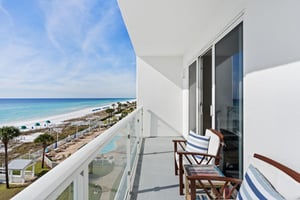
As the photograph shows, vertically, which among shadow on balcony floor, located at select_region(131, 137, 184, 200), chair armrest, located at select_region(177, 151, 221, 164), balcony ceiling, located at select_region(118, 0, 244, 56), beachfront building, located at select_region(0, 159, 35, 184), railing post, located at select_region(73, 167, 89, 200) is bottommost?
shadow on balcony floor, located at select_region(131, 137, 184, 200)

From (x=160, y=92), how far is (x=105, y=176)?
538 cm

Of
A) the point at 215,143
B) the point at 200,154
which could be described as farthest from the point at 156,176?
the point at 215,143

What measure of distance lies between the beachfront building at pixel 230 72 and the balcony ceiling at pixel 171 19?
0.05 ft

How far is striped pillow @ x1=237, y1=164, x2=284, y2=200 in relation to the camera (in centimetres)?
123

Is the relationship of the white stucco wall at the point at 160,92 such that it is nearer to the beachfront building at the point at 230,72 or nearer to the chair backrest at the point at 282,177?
the beachfront building at the point at 230,72

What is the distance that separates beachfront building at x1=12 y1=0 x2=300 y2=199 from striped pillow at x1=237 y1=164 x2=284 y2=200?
0.24 meters

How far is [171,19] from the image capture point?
3850 millimetres

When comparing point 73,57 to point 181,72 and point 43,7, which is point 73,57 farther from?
point 181,72

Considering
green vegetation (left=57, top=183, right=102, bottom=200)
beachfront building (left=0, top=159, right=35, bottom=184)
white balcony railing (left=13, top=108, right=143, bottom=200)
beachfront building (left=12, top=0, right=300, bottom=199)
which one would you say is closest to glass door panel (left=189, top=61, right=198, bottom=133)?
beachfront building (left=12, top=0, right=300, bottom=199)

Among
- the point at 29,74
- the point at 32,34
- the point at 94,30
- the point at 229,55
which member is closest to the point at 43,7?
the point at 32,34

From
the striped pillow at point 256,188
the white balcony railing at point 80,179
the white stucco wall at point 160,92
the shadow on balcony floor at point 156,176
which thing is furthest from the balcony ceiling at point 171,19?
the shadow on balcony floor at point 156,176

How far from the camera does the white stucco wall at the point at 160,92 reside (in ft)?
22.9

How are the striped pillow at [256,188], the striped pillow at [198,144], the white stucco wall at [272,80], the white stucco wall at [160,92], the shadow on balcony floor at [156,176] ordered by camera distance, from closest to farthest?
the striped pillow at [256,188] < the white stucco wall at [272,80] < the shadow on balcony floor at [156,176] < the striped pillow at [198,144] < the white stucco wall at [160,92]

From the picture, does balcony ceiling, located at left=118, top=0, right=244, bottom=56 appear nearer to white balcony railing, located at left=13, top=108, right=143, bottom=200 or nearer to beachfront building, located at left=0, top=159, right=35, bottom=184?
white balcony railing, located at left=13, top=108, right=143, bottom=200
